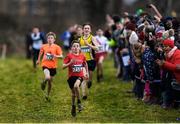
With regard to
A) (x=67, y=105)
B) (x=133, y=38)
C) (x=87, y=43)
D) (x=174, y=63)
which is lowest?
(x=67, y=105)

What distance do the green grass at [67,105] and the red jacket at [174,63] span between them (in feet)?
3.69

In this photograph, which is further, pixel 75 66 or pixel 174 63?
pixel 75 66

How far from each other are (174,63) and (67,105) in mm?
3753

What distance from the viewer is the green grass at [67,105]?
1739cm

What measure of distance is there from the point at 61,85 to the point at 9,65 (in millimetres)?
10639

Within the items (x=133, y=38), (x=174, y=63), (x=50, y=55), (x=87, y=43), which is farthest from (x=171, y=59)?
(x=50, y=55)

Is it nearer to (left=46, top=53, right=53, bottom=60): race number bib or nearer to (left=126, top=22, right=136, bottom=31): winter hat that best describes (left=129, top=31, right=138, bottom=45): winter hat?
(left=126, top=22, right=136, bottom=31): winter hat

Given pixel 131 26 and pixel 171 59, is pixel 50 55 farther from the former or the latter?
pixel 171 59

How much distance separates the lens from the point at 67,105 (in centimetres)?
1966

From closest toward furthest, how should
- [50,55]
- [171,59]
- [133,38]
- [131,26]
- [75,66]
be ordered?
[171,59]
[75,66]
[50,55]
[133,38]
[131,26]

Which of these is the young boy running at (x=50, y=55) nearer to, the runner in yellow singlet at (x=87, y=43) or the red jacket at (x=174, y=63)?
the runner in yellow singlet at (x=87, y=43)

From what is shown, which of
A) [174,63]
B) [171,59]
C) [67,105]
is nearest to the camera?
[174,63]

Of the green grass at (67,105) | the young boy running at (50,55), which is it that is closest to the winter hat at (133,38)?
the green grass at (67,105)

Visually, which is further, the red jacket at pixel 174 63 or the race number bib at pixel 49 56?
the race number bib at pixel 49 56
